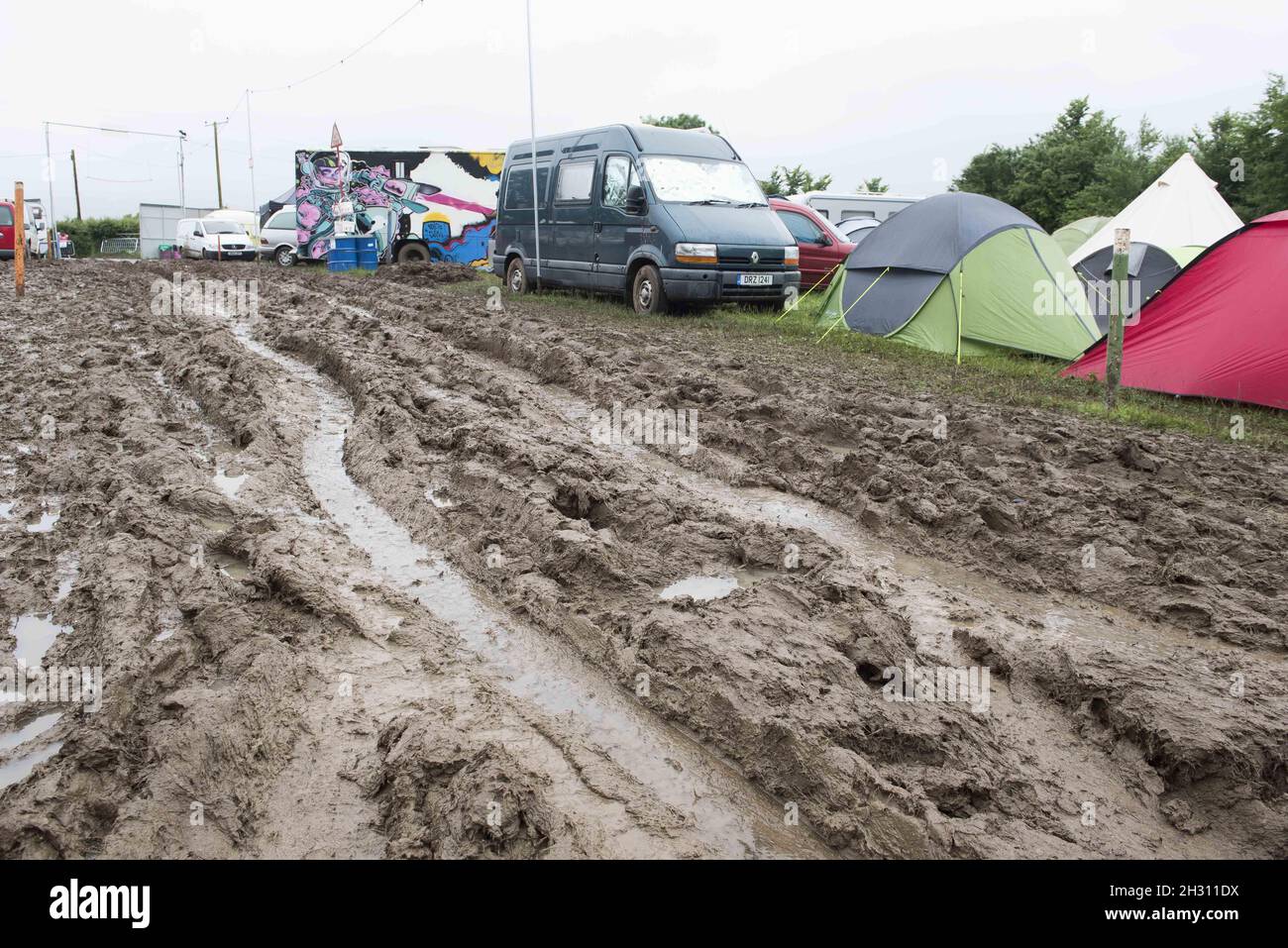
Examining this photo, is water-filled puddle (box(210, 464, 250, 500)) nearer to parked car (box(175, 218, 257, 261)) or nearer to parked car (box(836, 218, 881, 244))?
parked car (box(836, 218, 881, 244))

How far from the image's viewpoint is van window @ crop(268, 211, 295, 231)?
27.0 metres

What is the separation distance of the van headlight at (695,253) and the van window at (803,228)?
4.00 metres

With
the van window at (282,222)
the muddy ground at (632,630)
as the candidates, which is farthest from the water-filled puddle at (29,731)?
the van window at (282,222)

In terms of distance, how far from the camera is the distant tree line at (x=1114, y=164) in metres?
26.0

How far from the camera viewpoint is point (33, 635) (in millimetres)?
3869

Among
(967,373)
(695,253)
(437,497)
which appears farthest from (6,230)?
(437,497)

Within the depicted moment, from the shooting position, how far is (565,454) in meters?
6.15

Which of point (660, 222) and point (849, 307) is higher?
point (660, 222)

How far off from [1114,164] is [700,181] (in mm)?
25155

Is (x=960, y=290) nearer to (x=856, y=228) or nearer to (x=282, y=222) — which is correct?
(x=856, y=228)

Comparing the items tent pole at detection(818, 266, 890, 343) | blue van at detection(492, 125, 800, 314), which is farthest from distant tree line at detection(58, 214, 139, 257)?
tent pole at detection(818, 266, 890, 343)

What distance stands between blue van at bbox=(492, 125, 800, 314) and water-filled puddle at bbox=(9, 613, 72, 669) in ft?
30.2

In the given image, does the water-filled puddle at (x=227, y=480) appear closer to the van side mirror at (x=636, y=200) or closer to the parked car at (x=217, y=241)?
the van side mirror at (x=636, y=200)

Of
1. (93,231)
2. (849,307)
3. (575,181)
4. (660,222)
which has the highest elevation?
(93,231)
